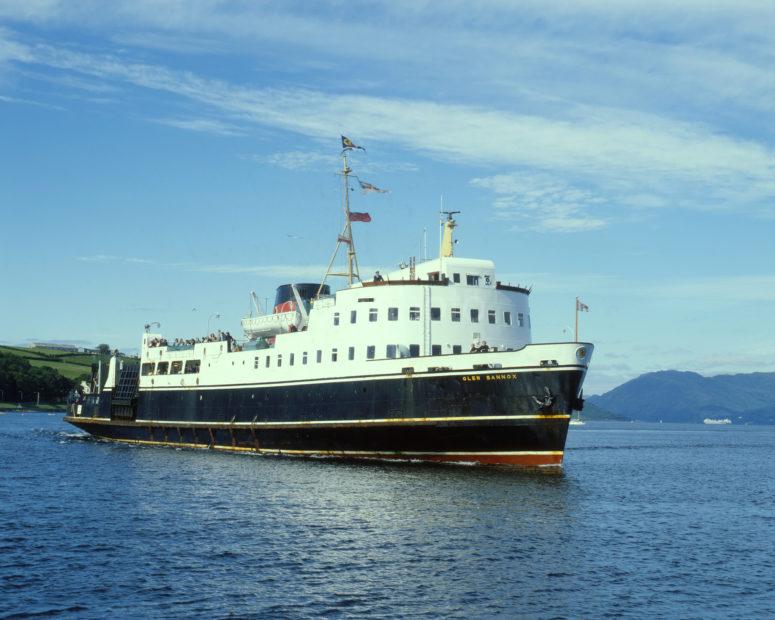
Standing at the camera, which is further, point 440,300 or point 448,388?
point 440,300

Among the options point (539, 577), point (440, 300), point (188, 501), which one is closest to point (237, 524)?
point (188, 501)

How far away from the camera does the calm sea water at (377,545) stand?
2059cm

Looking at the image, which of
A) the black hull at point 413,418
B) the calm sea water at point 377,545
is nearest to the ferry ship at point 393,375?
the black hull at point 413,418

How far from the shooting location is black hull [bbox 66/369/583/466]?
137 ft

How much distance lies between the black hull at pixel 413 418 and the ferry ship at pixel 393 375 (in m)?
0.07

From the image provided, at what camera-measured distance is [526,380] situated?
41812 mm

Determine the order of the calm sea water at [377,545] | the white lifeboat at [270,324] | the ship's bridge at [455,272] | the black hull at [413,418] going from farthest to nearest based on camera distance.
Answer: the white lifeboat at [270,324], the ship's bridge at [455,272], the black hull at [413,418], the calm sea water at [377,545]

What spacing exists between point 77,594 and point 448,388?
2485 centimetres

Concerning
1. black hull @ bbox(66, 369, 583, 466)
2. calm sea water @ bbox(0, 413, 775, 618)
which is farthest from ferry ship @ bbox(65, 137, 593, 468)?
calm sea water @ bbox(0, 413, 775, 618)

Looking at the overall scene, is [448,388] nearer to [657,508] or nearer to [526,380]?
[526,380]

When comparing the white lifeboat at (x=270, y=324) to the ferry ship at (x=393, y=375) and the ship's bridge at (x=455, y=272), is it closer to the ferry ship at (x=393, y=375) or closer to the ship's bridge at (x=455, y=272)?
the ferry ship at (x=393, y=375)

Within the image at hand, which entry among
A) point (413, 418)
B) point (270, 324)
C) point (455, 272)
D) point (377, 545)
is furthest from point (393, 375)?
point (377, 545)

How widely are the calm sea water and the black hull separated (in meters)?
1.55

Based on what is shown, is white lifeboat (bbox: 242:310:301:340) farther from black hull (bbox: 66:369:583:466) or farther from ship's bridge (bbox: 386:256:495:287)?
ship's bridge (bbox: 386:256:495:287)
